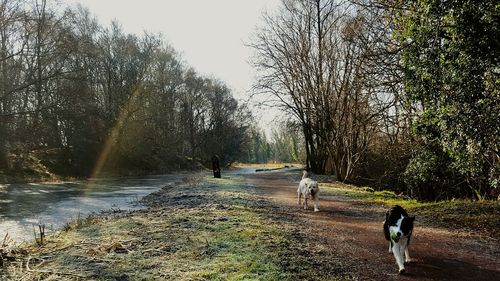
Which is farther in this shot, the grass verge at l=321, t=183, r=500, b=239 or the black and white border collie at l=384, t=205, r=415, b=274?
the grass verge at l=321, t=183, r=500, b=239

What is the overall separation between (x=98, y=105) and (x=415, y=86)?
39.8 meters

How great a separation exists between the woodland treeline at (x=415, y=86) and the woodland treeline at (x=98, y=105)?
27.7ft

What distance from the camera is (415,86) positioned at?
9930mm

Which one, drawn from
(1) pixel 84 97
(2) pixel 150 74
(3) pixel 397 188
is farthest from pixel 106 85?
(3) pixel 397 188

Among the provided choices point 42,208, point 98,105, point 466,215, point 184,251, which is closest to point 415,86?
point 466,215

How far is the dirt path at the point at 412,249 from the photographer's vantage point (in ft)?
20.4

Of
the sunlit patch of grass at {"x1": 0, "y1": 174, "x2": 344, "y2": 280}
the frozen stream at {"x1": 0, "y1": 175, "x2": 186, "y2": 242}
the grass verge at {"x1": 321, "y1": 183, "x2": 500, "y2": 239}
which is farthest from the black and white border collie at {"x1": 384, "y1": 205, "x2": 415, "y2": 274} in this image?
the frozen stream at {"x1": 0, "y1": 175, "x2": 186, "y2": 242}

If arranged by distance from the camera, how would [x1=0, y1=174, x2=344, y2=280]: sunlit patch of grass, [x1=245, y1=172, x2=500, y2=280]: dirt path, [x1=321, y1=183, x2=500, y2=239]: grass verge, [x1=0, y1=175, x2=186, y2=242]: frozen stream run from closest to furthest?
[x1=245, y1=172, x2=500, y2=280]: dirt path
[x1=0, y1=174, x2=344, y2=280]: sunlit patch of grass
[x1=321, y1=183, x2=500, y2=239]: grass verge
[x1=0, y1=175, x2=186, y2=242]: frozen stream

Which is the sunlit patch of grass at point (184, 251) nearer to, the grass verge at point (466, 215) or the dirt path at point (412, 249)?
the dirt path at point (412, 249)

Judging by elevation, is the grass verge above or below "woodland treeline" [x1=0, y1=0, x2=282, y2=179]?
below

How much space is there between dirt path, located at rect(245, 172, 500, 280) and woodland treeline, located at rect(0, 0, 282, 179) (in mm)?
22755

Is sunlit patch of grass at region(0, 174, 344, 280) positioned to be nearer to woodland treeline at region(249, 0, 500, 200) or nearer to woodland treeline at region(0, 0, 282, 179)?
woodland treeline at region(249, 0, 500, 200)

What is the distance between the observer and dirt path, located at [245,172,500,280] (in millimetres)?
6227

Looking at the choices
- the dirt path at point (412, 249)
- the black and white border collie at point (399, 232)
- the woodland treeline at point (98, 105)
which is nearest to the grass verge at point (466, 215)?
the dirt path at point (412, 249)
